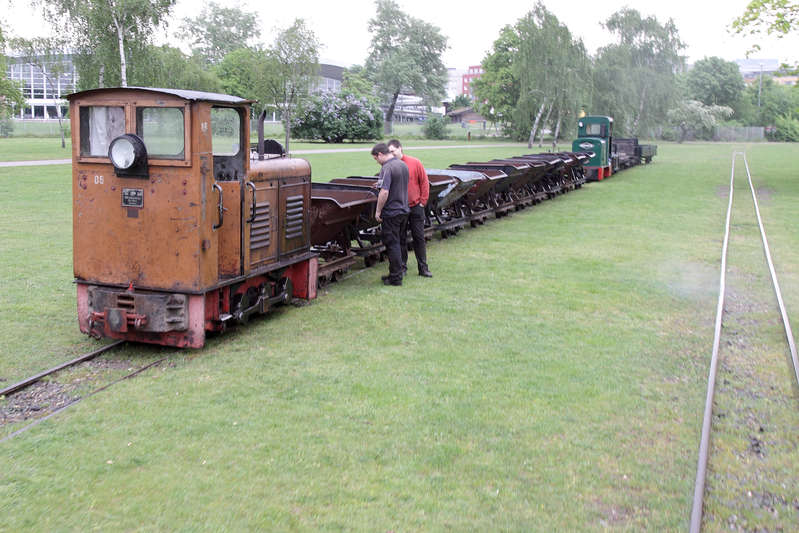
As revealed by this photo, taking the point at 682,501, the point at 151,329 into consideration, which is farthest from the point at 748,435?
the point at 151,329

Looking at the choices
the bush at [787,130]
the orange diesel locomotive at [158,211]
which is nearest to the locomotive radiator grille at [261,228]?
the orange diesel locomotive at [158,211]

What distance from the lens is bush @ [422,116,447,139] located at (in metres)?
69.5

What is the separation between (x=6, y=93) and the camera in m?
40.3

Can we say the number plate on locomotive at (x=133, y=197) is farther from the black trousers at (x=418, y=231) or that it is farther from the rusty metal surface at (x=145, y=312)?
the black trousers at (x=418, y=231)

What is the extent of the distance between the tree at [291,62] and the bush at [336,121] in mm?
11194

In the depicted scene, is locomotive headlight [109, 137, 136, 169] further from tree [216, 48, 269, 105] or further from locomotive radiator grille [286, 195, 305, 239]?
tree [216, 48, 269, 105]

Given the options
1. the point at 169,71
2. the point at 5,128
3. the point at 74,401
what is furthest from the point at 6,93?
the point at 74,401

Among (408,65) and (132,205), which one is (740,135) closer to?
(408,65)

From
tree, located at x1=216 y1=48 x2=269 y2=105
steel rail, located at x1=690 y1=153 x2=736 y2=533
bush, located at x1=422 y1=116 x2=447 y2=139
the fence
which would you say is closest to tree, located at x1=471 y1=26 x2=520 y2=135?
bush, located at x1=422 y1=116 x2=447 y2=139

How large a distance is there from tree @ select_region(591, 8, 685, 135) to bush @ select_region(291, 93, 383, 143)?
1895 centimetres

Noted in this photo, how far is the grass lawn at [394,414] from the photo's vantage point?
4.29 metres

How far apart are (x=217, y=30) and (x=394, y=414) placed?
97.4 meters

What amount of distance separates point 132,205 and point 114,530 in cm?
353

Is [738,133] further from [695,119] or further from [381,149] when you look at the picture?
[381,149]
